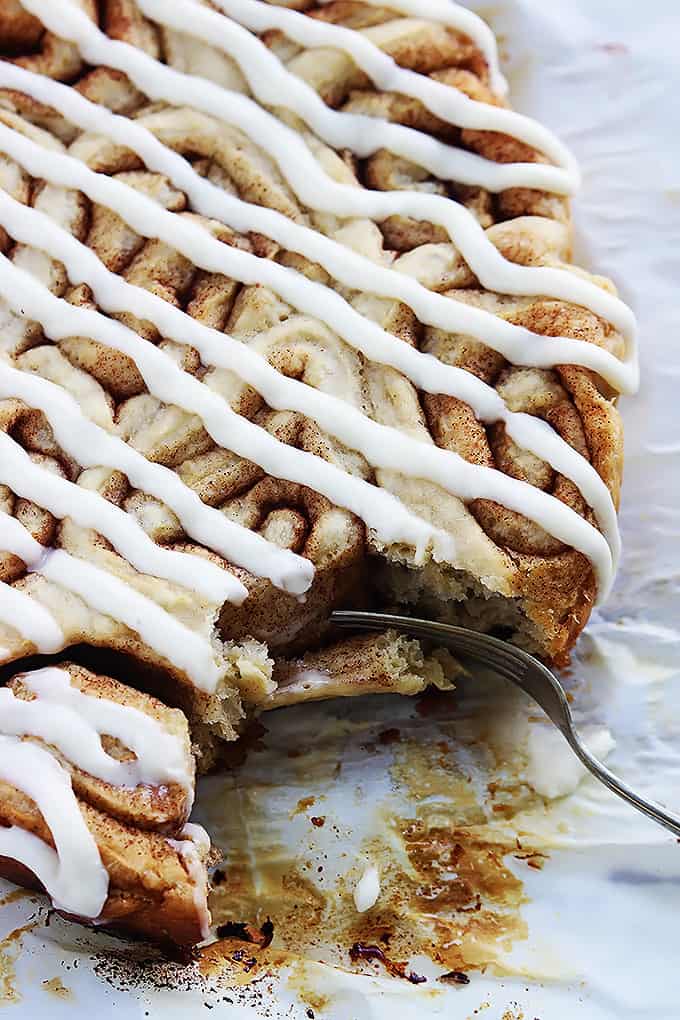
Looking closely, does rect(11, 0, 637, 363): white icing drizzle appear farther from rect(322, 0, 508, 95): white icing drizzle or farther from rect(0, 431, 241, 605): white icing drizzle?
rect(0, 431, 241, 605): white icing drizzle

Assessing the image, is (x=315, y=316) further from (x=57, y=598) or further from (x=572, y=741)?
(x=572, y=741)

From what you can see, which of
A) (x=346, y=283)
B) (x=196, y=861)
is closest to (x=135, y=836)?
(x=196, y=861)

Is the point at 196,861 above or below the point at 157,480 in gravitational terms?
below

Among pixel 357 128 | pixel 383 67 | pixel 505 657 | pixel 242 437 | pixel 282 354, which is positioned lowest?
pixel 505 657

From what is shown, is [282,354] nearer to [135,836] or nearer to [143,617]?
[143,617]

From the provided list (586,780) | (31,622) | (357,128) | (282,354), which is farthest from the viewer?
(357,128)

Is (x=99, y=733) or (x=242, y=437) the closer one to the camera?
(x=99, y=733)
